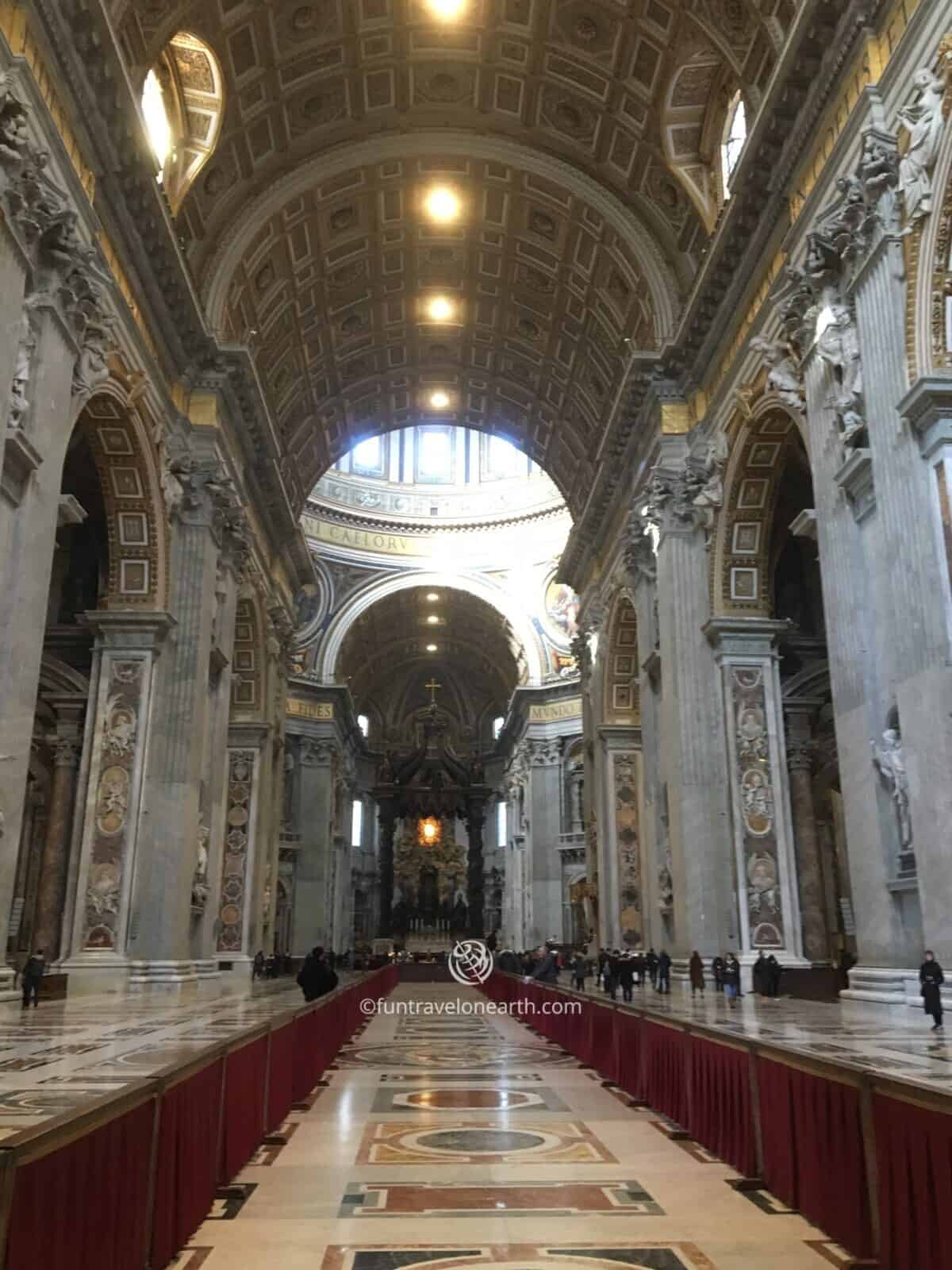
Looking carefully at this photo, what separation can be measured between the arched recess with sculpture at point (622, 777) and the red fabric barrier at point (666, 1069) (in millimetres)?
15004

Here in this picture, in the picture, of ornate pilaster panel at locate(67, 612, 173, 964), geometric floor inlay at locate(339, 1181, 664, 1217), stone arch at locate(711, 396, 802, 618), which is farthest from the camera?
stone arch at locate(711, 396, 802, 618)

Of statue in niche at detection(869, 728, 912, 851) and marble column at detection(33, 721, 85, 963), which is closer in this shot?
statue in niche at detection(869, 728, 912, 851)

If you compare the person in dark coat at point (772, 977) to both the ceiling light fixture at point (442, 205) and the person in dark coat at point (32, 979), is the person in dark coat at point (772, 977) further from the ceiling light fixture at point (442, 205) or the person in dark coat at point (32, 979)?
the ceiling light fixture at point (442, 205)

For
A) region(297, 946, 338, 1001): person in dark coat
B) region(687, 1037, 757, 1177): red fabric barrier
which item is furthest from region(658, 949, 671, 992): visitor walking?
region(687, 1037, 757, 1177): red fabric barrier

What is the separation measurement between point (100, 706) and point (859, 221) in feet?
38.0

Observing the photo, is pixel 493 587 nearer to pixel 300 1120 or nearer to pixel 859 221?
pixel 859 221

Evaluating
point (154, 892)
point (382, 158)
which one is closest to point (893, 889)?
point (154, 892)

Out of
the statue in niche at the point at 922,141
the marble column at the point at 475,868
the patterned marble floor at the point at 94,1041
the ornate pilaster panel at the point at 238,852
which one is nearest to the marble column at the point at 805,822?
the patterned marble floor at the point at 94,1041

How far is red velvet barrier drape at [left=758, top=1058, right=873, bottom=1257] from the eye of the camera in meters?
3.69

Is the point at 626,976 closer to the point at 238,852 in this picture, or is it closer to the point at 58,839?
the point at 58,839

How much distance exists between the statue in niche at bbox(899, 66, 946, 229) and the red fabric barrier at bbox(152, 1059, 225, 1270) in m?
9.11

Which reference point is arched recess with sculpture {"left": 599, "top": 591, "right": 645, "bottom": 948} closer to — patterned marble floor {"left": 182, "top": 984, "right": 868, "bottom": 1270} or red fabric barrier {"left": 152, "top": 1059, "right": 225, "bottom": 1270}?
patterned marble floor {"left": 182, "top": 984, "right": 868, "bottom": 1270}

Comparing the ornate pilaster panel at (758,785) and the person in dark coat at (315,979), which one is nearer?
the person in dark coat at (315,979)

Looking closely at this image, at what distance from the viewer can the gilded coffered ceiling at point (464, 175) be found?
16.1 meters
